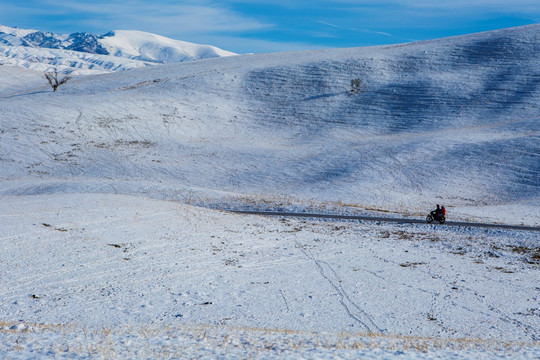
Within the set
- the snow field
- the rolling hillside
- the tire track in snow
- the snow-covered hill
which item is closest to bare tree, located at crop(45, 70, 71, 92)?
the rolling hillside

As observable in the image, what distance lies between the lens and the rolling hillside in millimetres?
43594

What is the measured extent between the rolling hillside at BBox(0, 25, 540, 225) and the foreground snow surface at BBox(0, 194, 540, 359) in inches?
512

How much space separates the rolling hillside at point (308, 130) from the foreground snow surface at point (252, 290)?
42.7 feet

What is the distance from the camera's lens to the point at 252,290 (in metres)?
14.7

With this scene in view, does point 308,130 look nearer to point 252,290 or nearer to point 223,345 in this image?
point 252,290

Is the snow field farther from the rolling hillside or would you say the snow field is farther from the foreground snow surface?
the rolling hillside

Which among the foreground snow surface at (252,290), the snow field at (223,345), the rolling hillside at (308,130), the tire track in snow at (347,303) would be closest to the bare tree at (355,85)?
the rolling hillside at (308,130)

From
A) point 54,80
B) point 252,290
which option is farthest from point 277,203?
point 54,80

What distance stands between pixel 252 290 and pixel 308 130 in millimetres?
51495

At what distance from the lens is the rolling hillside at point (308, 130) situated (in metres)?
43.6

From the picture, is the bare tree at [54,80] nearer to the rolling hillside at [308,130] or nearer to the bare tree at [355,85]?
the rolling hillside at [308,130]

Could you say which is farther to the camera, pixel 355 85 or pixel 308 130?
pixel 355 85

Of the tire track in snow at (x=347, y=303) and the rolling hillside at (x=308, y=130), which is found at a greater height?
the rolling hillside at (x=308, y=130)

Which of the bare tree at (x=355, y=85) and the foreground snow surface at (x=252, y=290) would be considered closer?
the foreground snow surface at (x=252, y=290)
